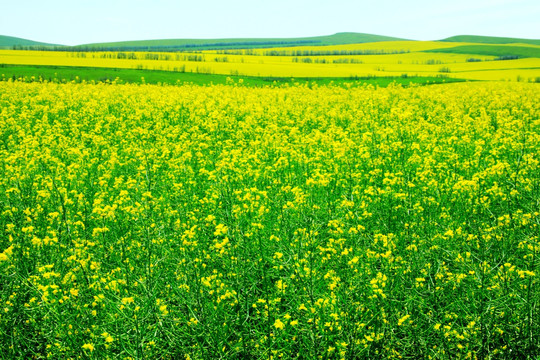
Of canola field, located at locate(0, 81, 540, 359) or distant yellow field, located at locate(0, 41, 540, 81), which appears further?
distant yellow field, located at locate(0, 41, 540, 81)

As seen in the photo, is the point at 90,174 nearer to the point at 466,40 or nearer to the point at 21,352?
the point at 21,352

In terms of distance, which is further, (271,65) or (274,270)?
(271,65)

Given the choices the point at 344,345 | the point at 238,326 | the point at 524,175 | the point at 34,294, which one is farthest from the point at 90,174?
the point at 524,175

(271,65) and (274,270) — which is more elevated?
(271,65)

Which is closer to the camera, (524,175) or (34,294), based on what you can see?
(34,294)

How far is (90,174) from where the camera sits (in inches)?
305

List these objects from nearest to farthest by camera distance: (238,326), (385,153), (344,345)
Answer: (344,345)
(238,326)
(385,153)

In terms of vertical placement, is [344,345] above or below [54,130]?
below

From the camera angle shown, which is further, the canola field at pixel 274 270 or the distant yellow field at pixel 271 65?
the distant yellow field at pixel 271 65

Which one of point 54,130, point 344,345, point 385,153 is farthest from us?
point 54,130

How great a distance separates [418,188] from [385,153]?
2.03 meters

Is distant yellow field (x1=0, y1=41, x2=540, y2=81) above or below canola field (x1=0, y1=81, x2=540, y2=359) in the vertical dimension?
above

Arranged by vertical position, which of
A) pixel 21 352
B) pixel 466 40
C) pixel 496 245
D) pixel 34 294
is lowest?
pixel 21 352

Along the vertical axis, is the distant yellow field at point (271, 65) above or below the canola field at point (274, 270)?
above
